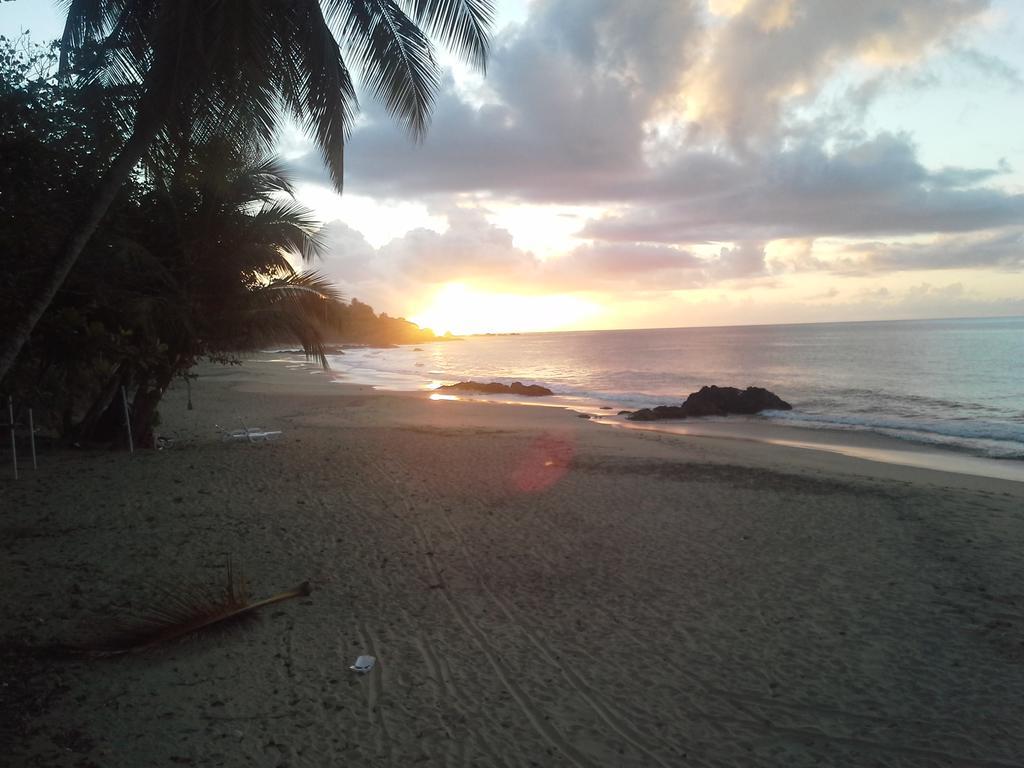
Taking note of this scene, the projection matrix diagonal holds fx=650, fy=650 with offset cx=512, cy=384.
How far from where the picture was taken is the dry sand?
390 centimetres

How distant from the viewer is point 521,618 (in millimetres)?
5660

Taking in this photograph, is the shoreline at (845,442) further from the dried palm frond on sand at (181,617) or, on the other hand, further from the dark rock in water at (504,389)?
the dried palm frond on sand at (181,617)

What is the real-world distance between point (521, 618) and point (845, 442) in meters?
15.3

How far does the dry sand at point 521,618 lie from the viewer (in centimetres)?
390

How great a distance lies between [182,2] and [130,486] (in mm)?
6935

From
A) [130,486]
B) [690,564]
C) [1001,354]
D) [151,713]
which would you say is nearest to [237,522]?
[130,486]

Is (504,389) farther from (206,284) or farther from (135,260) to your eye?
(135,260)

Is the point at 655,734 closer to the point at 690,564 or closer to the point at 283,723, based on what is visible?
the point at 283,723

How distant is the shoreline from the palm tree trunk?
1504 cm

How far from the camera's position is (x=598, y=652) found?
16.6 feet

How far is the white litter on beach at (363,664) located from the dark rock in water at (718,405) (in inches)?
744

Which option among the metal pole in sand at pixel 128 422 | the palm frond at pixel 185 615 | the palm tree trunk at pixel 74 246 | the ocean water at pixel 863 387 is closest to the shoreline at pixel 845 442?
the ocean water at pixel 863 387

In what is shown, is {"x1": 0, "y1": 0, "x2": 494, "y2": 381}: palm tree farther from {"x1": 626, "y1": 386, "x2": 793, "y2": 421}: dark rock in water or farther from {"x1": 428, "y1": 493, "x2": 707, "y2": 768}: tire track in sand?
{"x1": 626, "y1": 386, "x2": 793, "y2": 421}: dark rock in water

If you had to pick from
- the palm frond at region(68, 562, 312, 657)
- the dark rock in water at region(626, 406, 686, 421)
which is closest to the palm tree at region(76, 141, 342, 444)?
the palm frond at region(68, 562, 312, 657)
